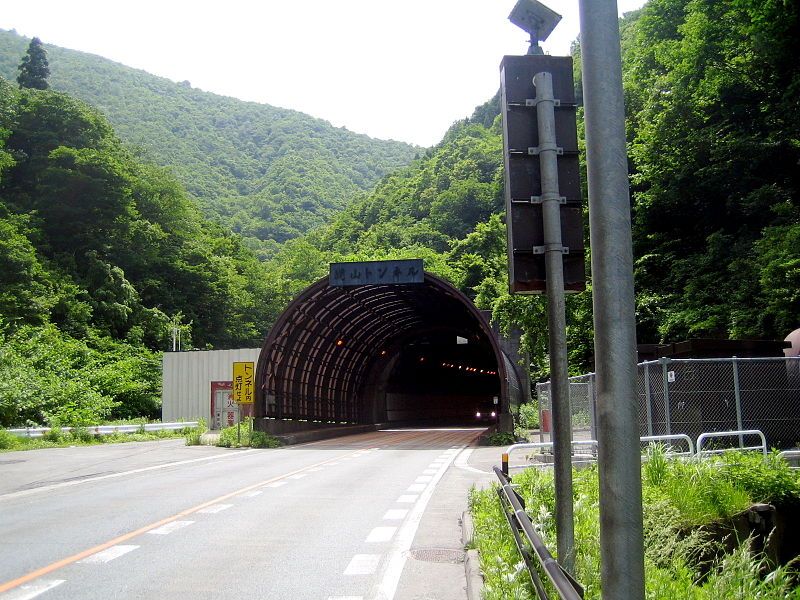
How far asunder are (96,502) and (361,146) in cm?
17116

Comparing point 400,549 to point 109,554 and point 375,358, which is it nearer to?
point 109,554

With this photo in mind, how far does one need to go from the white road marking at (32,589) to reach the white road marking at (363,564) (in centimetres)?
279

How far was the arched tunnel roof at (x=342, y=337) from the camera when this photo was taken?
1348 inches

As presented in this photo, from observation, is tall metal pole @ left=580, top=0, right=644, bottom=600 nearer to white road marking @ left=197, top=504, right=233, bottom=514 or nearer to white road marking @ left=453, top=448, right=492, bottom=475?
white road marking @ left=197, top=504, right=233, bottom=514

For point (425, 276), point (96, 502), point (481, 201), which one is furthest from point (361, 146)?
point (96, 502)

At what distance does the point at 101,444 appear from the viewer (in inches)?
1303

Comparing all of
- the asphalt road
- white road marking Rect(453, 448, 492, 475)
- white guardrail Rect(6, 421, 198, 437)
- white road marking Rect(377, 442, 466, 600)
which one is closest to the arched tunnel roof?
white guardrail Rect(6, 421, 198, 437)

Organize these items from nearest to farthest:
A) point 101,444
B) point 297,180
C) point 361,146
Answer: point 101,444 → point 297,180 → point 361,146

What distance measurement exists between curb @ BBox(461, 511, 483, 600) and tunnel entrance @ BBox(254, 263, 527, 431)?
2235 cm

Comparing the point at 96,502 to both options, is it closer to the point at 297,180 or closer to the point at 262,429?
the point at 262,429

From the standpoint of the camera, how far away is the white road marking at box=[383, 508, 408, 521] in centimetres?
1170

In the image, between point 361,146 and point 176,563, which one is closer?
point 176,563

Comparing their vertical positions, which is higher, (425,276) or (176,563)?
(425,276)

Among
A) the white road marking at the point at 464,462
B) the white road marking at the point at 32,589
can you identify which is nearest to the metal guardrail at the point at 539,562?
the white road marking at the point at 32,589
